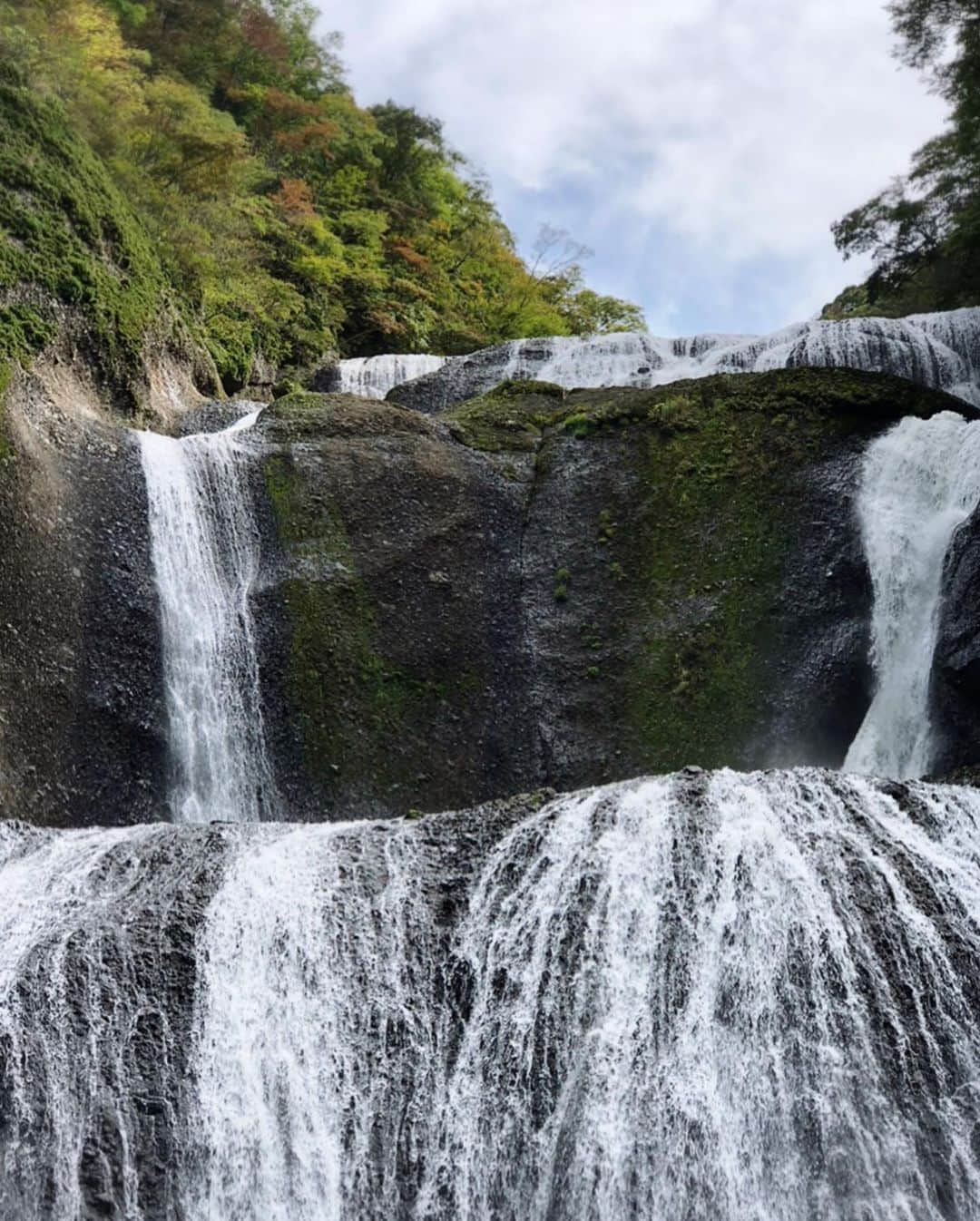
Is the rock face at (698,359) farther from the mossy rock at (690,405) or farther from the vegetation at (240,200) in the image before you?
the vegetation at (240,200)

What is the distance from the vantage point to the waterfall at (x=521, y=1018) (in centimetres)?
491

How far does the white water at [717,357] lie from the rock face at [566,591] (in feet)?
8.99

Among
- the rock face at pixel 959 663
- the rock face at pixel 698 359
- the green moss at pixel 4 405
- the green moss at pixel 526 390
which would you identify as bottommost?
the rock face at pixel 959 663

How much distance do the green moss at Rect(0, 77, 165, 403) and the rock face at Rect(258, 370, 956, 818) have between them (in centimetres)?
202

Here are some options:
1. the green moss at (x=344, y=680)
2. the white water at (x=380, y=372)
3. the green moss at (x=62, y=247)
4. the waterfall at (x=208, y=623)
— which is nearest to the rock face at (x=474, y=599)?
the green moss at (x=344, y=680)

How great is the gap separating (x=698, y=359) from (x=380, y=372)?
16.1 ft

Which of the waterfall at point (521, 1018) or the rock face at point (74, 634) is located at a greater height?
the rock face at point (74, 634)

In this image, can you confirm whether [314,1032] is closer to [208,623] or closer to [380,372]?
[208,623]

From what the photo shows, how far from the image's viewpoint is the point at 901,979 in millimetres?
5363

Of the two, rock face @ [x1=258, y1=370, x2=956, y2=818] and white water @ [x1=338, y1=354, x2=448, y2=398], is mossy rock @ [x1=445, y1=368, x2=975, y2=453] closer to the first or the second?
rock face @ [x1=258, y1=370, x2=956, y2=818]

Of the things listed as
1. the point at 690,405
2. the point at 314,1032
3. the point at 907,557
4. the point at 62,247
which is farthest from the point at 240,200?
the point at 314,1032

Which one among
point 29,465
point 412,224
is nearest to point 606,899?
point 29,465

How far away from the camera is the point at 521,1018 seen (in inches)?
216

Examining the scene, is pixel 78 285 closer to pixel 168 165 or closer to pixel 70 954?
pixel 168 165
